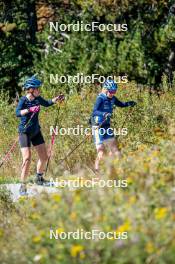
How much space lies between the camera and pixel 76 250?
599cm

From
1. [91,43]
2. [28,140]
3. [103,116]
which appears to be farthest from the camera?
[91,43]

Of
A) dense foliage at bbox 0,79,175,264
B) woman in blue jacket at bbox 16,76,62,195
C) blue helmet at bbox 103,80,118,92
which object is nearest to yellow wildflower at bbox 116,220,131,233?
dense foliage at bbox 0,79,175,264

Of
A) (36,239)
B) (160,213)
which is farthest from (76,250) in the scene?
(160,213)

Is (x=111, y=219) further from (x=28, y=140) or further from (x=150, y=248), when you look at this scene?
(x=28, y=140)

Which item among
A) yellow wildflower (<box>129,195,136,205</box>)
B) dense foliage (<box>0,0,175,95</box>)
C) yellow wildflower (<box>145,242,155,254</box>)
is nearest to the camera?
yellow wildflower (<box>145,242,155,254</box>)

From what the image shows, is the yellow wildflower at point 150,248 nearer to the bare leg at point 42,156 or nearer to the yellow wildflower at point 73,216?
the yellow wildflower at point 73,216

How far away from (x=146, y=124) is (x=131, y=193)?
8.31 meters

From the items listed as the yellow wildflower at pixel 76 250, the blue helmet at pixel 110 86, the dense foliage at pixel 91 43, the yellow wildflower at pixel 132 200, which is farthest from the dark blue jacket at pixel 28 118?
the dense foliage at pixel 91 43

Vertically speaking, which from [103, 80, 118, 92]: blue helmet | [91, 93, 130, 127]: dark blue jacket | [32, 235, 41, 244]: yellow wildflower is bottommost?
[91, 93, 130, 127]: dark blue jacket

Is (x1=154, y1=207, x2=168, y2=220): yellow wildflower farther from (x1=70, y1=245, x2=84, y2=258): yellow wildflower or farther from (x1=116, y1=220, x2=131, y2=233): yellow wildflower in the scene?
(x1=70, y1=245, x2=84, y2=258): yellow wildflower

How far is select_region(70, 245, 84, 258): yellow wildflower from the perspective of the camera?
5967mm

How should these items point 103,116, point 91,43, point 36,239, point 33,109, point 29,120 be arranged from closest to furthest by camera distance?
point 36,239 < point 33,109 < point 29,120 < point 103,116 < point 91,43

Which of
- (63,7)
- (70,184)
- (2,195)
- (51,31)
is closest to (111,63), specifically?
(51,31)

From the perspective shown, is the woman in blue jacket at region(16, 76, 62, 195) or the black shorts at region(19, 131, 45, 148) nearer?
the woman in blue jacket at region(16, 76, 62, 195)
